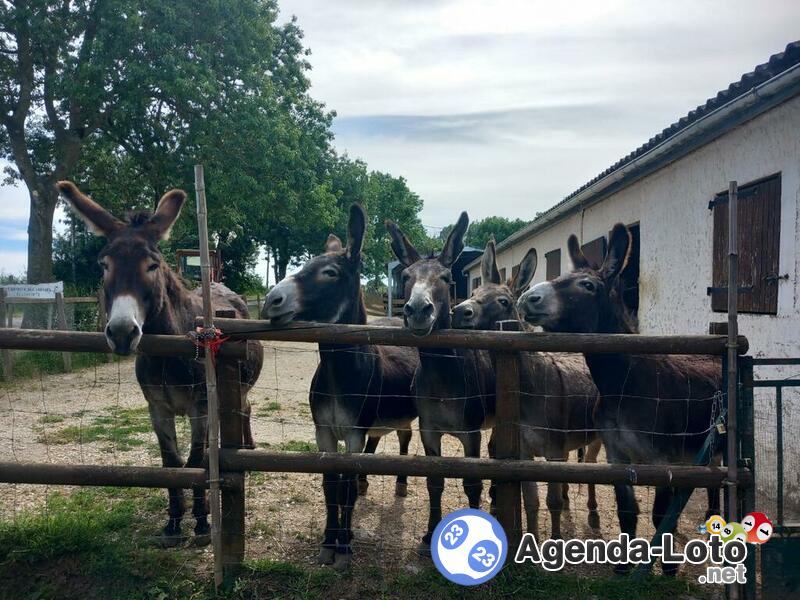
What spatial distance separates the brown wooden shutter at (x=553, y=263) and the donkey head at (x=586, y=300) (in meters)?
9.78

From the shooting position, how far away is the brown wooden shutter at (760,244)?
547 centimetres

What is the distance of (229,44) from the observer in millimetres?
16141

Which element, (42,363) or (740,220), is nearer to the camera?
(740,220)

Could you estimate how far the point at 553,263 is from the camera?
14.7 m

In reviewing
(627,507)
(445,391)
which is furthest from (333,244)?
(627,507)

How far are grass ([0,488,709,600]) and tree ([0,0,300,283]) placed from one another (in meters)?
13.0

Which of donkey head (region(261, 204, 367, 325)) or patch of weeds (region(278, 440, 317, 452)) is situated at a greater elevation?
donkey head (region(261, 204, 367, 325))

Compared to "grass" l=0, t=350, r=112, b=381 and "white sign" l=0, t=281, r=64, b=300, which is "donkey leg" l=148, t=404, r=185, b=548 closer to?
"grass" l=0, t=350, r=112, b=381

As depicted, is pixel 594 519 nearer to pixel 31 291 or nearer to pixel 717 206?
pixel 717 206

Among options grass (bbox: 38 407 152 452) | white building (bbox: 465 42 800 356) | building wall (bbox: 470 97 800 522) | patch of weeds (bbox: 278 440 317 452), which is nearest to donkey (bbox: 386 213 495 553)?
building wall (bbox: 470 97 800 522)

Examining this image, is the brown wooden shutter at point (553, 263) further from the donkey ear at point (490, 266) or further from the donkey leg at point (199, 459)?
the donkey leg at point (199, 459)

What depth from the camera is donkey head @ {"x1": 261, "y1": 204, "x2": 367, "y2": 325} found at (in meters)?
3.81

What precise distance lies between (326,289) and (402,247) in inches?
31.7

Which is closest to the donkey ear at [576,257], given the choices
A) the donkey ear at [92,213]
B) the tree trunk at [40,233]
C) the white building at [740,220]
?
the white building at [740,220]
